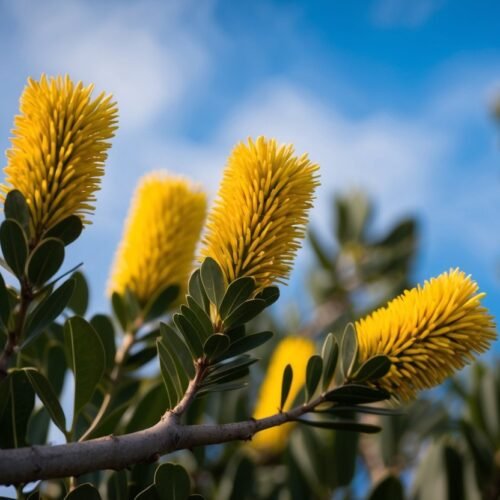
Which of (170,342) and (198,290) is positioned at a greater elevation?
(198,290)

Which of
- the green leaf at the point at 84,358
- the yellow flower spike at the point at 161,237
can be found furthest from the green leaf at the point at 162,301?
the green leaf at the point at 84,358

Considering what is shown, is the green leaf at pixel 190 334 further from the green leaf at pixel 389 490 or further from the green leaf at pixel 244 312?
the green leaf at pixel 389 490

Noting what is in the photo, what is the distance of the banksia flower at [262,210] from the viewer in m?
1.51

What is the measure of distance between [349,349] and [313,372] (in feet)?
0.31

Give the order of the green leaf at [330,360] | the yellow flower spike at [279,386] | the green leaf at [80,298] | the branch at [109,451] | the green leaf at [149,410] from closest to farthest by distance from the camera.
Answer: the branch at [109,451] < the green leaf at [330,360] < the green leaf at [149,410] < the green leaf at [80,298] < the yellow flower spike at [279,386]

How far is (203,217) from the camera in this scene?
7.39 ft

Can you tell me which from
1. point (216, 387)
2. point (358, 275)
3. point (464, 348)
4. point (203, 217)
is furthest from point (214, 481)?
point (358, 275)

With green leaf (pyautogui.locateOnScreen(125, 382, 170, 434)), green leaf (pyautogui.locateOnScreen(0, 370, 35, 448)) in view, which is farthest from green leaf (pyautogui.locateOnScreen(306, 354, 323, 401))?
green leaf (pyautogui.locateOnScreen(0, 370, 35, 448))

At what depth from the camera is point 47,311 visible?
1503 millimetres

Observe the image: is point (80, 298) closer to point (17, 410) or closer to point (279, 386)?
point (17, 410)

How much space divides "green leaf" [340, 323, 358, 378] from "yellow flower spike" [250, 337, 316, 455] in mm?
1223

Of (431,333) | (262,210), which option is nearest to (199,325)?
(262,210)

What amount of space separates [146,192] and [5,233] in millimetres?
862

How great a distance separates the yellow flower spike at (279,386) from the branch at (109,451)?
4.75 feet
